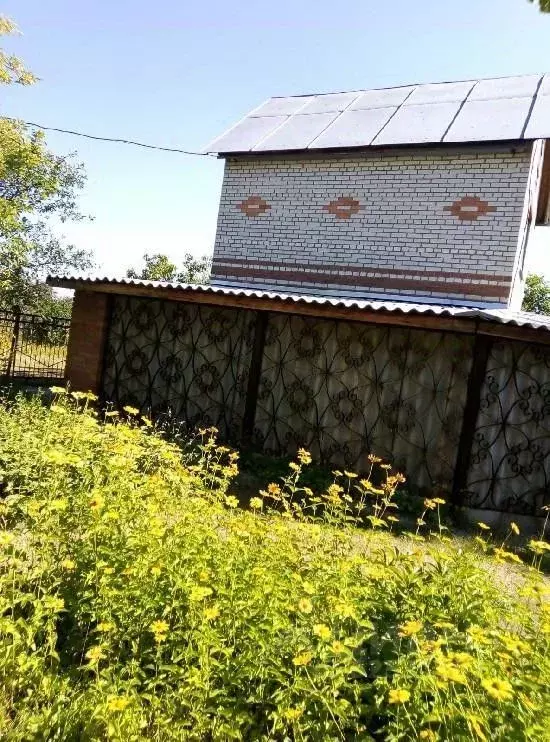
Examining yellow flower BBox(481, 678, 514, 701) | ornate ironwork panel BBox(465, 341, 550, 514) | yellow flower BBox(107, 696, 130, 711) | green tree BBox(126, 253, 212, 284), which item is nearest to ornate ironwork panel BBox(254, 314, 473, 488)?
ornate ironwork panel BBox(465, 341, 550, 514)

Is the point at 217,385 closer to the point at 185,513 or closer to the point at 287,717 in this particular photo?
the point at 185,513

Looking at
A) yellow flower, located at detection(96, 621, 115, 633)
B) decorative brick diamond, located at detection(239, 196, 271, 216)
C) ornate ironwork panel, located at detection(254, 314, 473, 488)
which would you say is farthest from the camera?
decorative brick diamond, located at detection(239, 196, 271, 216)

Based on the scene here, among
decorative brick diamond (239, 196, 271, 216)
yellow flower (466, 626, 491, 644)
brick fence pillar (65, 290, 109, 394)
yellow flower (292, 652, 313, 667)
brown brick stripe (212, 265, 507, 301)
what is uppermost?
decorative brick diamond (239, 196, 271, 216)

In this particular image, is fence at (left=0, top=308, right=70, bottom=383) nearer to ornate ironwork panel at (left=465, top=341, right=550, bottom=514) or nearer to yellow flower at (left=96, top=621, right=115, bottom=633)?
ornate ironwork panel at (left=465, top=341, right=550, bottom=514)

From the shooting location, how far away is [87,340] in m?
7.57

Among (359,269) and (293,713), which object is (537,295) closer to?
(359,269)

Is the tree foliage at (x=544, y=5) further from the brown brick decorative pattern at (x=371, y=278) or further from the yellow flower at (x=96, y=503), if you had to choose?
the brown brick decorative pattern at (x=371, y=278)

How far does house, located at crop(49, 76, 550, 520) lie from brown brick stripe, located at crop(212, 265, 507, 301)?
0.02 metres

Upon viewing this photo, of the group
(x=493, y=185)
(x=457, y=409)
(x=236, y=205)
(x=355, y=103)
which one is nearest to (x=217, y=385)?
(x=457, y=409)

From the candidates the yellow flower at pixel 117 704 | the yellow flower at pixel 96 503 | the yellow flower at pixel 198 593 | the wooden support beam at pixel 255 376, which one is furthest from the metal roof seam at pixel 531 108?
the yellow flower at pixel 117 704

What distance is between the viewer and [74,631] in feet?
7.66

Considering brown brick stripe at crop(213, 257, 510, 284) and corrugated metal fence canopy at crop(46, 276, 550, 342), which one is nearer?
corrugated metal fence canopy at crop(46, 276, 550, 342)

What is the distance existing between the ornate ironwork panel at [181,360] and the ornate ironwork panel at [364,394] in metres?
0.41

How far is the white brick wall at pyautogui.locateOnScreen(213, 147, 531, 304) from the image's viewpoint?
7.69 metres
